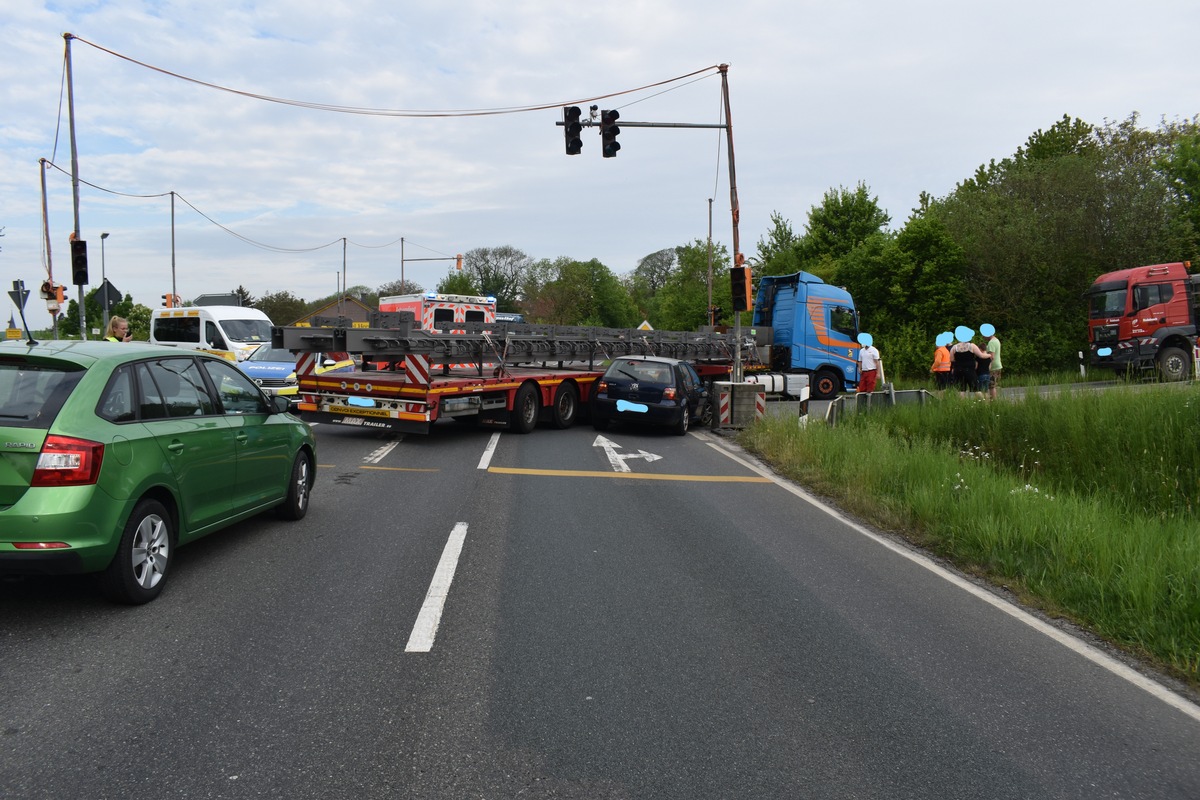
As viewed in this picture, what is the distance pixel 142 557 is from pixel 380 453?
7.37 meters

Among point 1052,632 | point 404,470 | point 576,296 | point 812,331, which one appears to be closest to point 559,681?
point 1052,632

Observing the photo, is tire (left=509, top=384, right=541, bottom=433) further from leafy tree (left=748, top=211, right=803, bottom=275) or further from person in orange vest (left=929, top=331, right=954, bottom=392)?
leafy tree (left=748, top=211, right=803, bottom=275)

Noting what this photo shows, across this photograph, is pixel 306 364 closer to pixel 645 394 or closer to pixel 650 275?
pixel 645 394

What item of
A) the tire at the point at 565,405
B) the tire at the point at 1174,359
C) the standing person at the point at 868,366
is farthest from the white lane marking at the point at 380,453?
the tire at the point at 1174,359

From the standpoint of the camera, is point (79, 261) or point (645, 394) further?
point (79, 261)

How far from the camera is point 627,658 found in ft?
14.8

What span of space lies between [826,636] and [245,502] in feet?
14.0

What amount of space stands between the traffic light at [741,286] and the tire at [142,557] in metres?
15.2

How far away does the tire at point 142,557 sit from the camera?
16.3ft

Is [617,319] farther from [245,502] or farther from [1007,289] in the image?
[245,502]

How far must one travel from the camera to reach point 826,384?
83.7 feet

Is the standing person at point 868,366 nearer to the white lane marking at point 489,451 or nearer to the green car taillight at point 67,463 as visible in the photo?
the white lane marking at point 489,451

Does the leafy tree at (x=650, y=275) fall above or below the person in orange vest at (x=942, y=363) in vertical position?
above

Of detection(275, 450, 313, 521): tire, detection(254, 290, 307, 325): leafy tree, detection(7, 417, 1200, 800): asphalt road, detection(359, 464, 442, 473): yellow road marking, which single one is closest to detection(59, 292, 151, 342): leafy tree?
detection(254, 290, 307, 325): leafy tree
